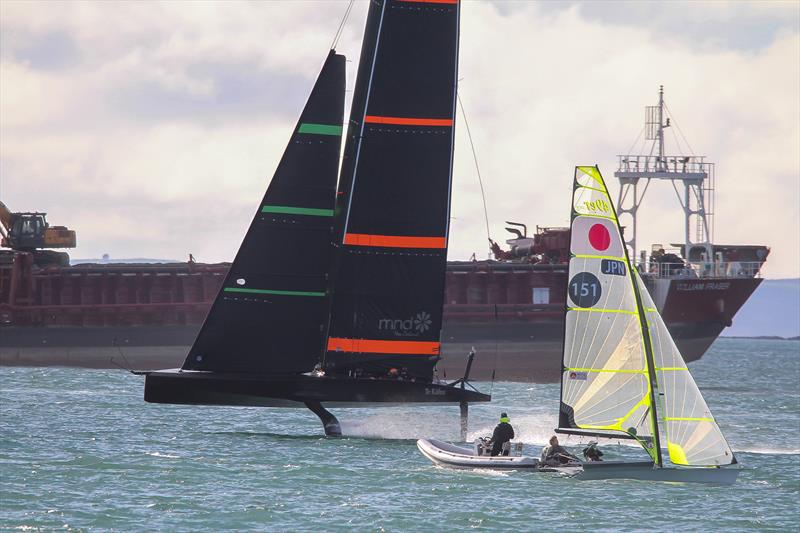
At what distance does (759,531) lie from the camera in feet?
75.5

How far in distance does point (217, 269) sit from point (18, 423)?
3031cm

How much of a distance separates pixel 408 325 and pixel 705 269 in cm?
4310

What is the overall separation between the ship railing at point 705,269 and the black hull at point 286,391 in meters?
40.8

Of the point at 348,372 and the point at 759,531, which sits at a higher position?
the point at 348,372

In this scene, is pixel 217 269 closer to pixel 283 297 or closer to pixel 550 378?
pixel 550 378

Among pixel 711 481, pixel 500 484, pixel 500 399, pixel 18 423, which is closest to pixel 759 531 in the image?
pixel 711 481

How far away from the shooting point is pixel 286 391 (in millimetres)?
29719

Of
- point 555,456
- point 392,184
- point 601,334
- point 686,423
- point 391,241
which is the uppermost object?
point 392,184

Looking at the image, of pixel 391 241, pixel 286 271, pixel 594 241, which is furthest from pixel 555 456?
pixel 286 271

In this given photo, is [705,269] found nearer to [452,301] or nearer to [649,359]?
[452,301]

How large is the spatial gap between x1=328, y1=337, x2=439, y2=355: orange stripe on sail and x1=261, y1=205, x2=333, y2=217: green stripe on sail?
2.93m

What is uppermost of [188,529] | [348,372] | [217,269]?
[217,269]

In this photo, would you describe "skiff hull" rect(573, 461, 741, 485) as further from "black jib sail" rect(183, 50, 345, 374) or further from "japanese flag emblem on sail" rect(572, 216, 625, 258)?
"black jib sail" rect(183, 50, 345, 374)

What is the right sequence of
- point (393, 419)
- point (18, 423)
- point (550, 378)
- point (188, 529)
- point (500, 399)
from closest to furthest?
point (188, 529) < point (393, 419) < point (18, 423) < point (500, 399) < point (550, 378)
